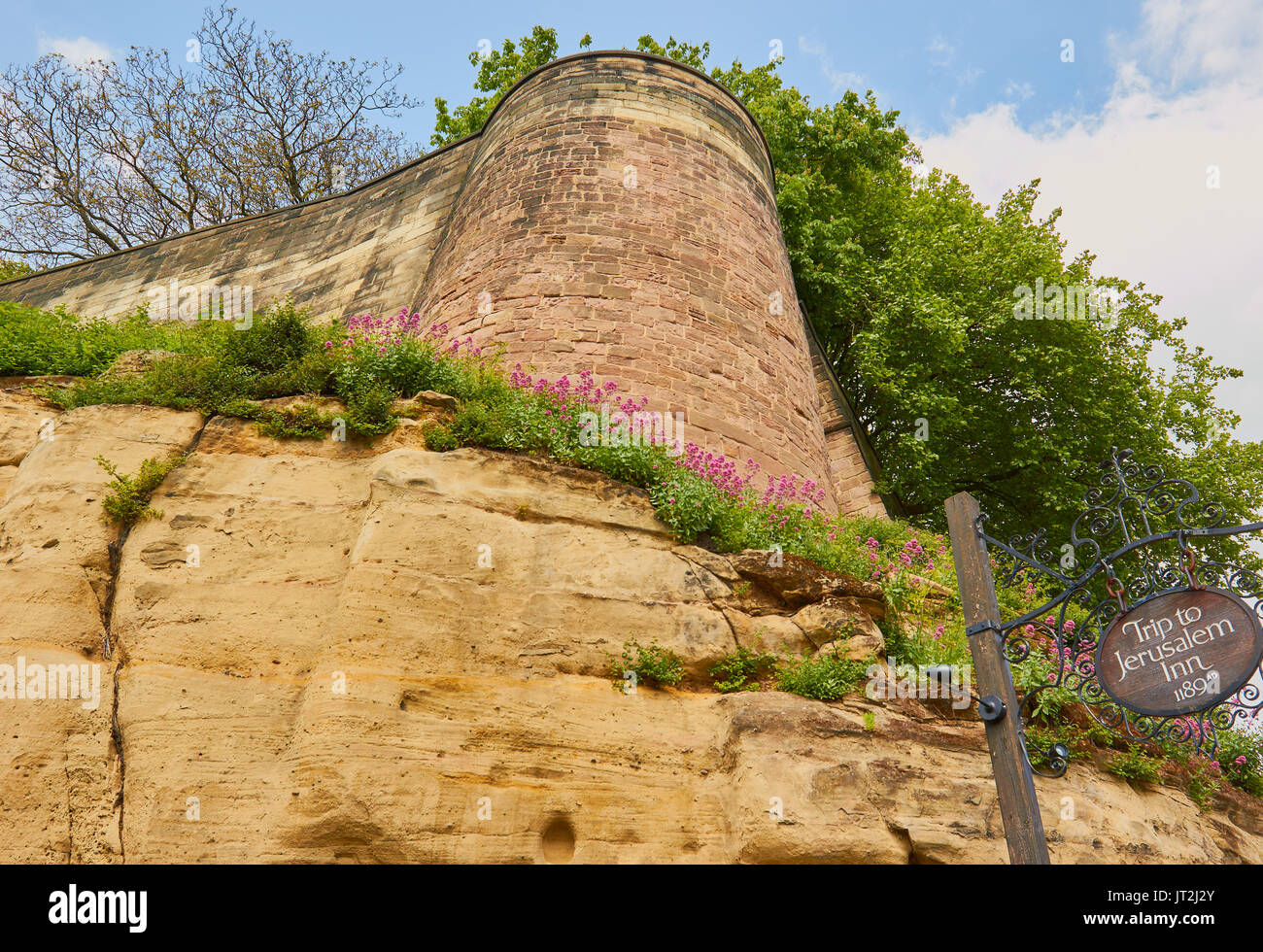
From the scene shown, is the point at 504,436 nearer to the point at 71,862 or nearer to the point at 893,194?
the point at 71,862

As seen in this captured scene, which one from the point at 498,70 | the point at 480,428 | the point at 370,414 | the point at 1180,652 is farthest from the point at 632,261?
the point at 498,70

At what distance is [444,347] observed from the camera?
28.9 feet

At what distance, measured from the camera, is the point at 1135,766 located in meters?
5.57

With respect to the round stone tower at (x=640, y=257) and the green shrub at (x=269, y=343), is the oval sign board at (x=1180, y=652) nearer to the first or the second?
the round stone tower at (x=640, y=257)

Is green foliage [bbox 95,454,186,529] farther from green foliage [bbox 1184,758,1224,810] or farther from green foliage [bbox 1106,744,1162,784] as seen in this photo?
green foliage [bbox 1184,758,1224,810]

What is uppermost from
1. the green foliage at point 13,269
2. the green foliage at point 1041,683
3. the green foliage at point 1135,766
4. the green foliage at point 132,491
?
the green foliage at point 13,269

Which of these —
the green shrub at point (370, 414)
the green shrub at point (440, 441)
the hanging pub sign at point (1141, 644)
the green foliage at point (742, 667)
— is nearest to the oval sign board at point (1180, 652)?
the hanging pub sign at point (1141, 644)

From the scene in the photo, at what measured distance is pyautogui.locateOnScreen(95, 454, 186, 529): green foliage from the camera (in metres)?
5.71

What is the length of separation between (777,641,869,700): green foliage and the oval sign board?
1.48m

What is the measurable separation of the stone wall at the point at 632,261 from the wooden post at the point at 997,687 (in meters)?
3.23

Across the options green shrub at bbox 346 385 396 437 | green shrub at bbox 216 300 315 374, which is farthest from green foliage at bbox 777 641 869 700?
green shrub at bbox 216 300 315 374

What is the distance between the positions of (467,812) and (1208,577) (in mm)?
3796

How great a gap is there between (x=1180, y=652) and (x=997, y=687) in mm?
872

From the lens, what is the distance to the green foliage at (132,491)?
225 inches
